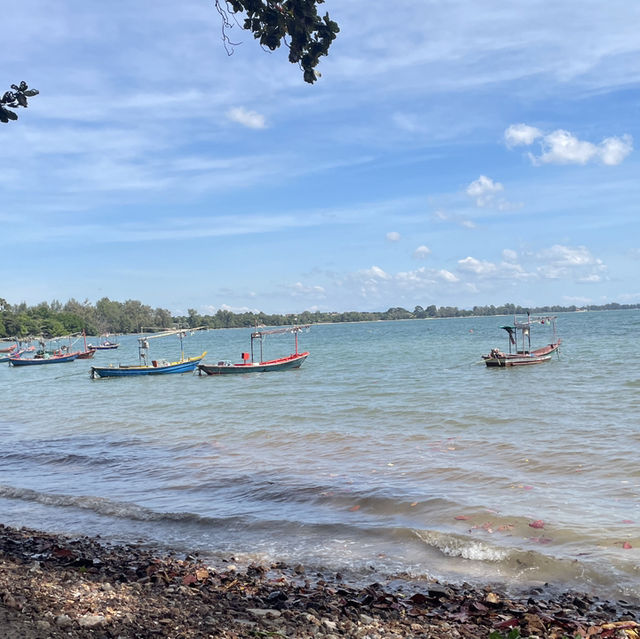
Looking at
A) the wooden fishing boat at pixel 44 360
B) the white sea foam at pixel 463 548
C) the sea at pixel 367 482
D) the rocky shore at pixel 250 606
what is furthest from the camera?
the wooden fishing boat at pixel 44 360

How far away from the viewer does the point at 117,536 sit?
948 cm

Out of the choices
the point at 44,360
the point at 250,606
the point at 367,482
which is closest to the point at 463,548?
the point at 250,606

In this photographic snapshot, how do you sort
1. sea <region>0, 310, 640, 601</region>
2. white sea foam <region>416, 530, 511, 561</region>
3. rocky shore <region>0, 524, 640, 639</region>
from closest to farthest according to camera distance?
1. rocky shore <region>0, 524, 640, 639</region>
2. white sea foam <region>416, 530, 511, 561</region>
3. sea <region>0, 310, 640, 601</region>

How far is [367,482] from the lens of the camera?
40.4 feet

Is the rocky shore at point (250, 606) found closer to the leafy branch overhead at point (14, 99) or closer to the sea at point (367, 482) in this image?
the sea at point (367, 482)

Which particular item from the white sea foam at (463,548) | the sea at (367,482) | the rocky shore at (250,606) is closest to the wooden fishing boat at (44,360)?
the sea at (367,482)

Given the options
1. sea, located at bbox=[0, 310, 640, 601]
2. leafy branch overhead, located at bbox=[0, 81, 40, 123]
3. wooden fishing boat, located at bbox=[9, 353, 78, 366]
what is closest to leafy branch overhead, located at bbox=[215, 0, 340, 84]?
leafy branch overhead, located at bbox=[0, 81, 40, 123]

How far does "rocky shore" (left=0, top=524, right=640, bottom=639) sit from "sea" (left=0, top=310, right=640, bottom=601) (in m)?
0.74

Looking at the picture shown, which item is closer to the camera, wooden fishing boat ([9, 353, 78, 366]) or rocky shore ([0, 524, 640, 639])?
rocky shore ([0, 524, 640, 639])

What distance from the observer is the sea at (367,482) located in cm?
834

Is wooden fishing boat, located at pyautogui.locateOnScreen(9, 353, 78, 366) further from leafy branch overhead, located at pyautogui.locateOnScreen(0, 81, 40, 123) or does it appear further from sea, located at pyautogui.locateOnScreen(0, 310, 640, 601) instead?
leafy branch overhead, located at pyautogui.locateOnScreen(0, 81, 40, 123)

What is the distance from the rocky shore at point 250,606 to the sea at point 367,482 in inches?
29.1

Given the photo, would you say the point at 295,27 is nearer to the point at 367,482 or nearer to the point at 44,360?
the point at 367,482

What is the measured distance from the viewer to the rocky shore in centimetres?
516
